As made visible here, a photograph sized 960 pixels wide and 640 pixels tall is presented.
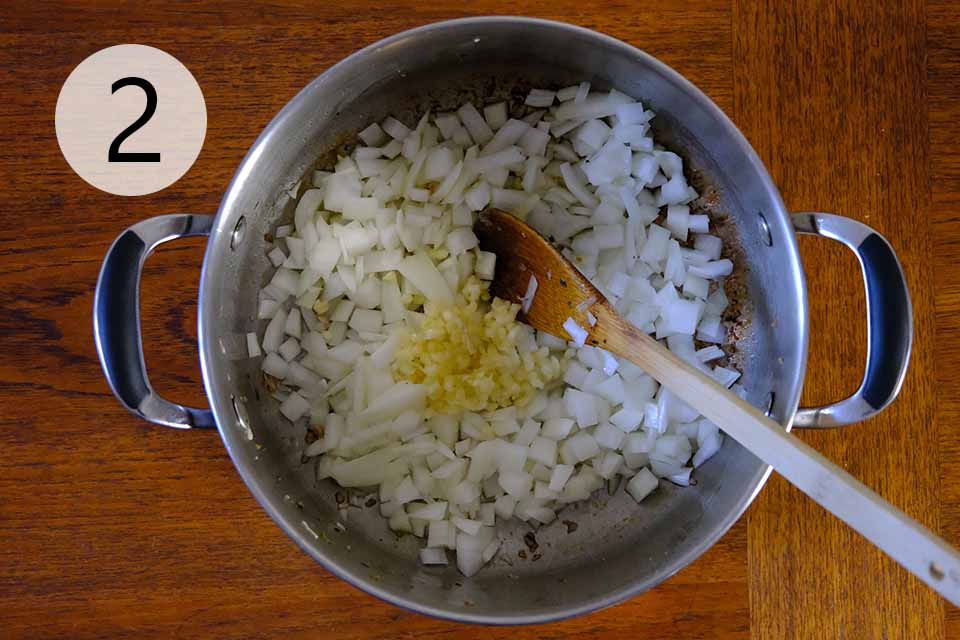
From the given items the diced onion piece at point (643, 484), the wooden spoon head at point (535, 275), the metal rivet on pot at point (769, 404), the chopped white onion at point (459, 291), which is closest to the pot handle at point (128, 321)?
the chopped white onion at point (459, 291)

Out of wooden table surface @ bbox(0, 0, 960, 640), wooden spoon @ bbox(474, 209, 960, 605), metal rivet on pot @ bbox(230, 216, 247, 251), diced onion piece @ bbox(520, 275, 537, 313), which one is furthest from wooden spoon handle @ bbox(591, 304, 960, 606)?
metal rivet on pot @ bbox(230, 216, 247, 251)

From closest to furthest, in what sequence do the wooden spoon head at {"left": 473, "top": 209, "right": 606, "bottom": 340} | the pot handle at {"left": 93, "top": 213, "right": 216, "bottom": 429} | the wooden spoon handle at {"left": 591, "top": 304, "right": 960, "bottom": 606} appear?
the wooden spoon handle at {"left": 591, "top": 304, "right": 960, "bottom": 606}, the pot handle at {"left": 93, "top": 213, "right": 216, "bottom": 429}, the wooden spoon head at {"left": 473, "top": 209, "right": 606, "bottom": 340}

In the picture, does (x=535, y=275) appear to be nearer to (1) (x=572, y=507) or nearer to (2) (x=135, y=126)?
(1) (x=572, y=507)

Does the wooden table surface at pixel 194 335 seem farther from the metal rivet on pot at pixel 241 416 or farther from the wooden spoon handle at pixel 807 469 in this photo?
the wooden spoon handle at pixel 807 469

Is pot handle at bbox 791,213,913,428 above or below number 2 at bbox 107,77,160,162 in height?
below

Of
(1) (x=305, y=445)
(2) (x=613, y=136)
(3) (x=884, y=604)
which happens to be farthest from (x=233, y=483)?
(3) (x=884, y=604)

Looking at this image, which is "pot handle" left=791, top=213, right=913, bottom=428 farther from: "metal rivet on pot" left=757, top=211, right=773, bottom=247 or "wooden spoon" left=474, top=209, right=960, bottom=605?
"wooden spoon" left=474, top=209, right=960, bottom=605
